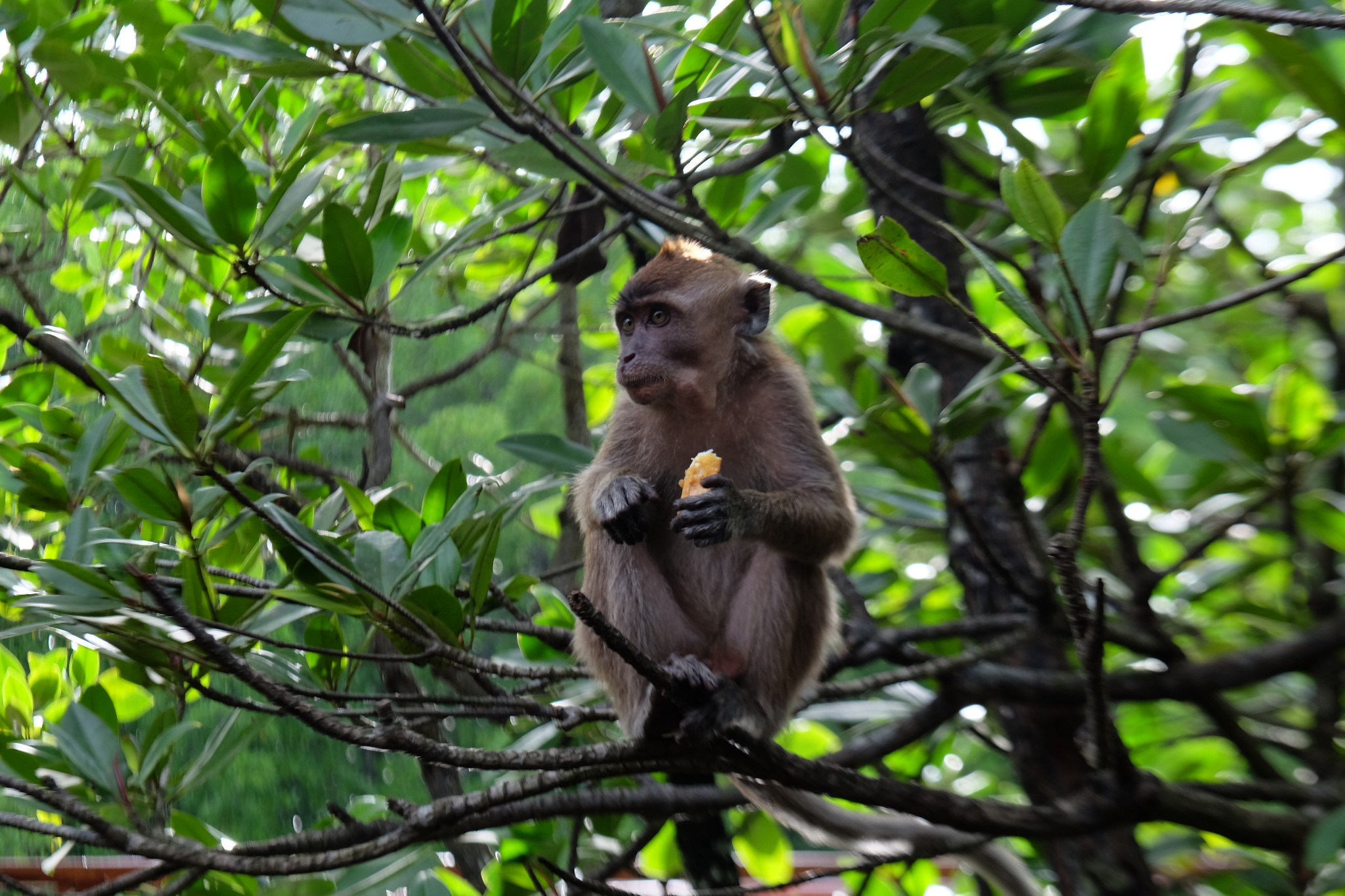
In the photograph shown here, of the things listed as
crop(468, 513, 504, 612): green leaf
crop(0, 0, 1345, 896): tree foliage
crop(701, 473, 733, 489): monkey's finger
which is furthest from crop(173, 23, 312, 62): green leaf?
crop(701, 473, 733, 489): monkey's finger

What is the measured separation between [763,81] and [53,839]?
2.37 meters

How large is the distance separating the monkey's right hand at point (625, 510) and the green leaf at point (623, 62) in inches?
32.5

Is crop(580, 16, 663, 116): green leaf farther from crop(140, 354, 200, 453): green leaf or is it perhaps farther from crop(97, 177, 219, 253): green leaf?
crop(140, 354, 200, 453): green leaf

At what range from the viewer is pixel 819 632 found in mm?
2516

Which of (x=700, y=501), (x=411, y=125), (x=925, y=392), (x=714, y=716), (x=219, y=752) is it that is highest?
(x=411, y=125)

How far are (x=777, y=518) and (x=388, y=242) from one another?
1050mm

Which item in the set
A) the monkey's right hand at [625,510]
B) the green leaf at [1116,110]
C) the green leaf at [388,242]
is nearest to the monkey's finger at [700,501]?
the monkey's right hand at [625,510]

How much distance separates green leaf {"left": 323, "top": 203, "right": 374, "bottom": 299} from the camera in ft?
6.64

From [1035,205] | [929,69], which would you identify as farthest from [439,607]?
[929,69]

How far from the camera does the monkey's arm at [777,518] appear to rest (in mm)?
2162

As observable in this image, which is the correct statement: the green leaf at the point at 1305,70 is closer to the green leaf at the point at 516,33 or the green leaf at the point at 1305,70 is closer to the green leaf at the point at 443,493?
the green leaf at the point at 516,33

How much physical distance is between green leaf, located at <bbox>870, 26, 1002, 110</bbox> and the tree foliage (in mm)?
13

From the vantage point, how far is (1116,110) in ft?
7.90

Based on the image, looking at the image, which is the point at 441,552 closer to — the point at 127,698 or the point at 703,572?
the point at 703,572
